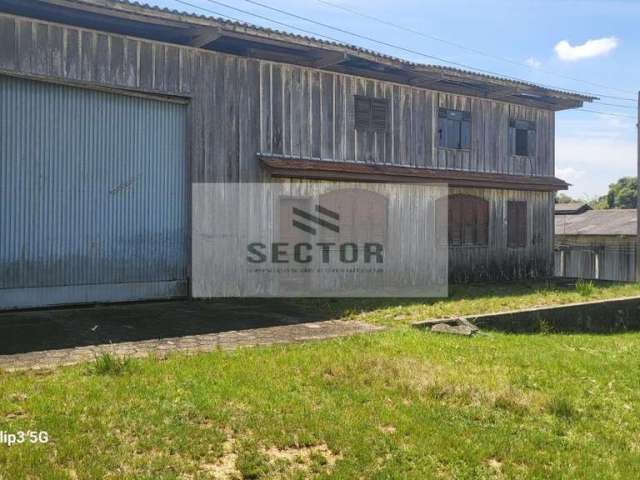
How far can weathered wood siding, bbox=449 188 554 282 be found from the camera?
15.7m

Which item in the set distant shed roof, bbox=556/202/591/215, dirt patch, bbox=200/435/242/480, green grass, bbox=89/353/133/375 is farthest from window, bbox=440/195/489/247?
distant shed roof, bbox=556/202/591/215

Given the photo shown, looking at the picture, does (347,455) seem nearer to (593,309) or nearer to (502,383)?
(502,383)

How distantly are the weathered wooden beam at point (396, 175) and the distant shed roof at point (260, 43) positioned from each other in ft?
7.11

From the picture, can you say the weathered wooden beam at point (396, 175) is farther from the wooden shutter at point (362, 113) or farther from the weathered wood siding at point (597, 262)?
the weathered wood siding at point (597, 262)

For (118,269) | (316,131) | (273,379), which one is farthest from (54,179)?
(273,379)

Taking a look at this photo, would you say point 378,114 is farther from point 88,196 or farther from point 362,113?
point 88,196

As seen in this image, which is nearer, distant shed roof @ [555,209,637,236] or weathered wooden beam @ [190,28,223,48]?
weathered wooden beam @ [190,28,223,48]

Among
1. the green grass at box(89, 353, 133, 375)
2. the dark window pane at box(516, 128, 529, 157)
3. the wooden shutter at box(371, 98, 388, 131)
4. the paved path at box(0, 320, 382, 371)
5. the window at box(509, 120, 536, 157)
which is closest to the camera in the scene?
the green grass at box(89, 353, 133, 375)

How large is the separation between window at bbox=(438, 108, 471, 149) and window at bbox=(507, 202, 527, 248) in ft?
7.58

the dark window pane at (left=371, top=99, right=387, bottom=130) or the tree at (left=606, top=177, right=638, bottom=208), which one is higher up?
the tree at (left=606, top=177, right=638, bottom=208)

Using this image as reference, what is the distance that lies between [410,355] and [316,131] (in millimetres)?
7219

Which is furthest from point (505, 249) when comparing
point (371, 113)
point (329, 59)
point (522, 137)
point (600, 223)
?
point (600, 223)

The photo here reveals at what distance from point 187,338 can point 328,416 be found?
349cm

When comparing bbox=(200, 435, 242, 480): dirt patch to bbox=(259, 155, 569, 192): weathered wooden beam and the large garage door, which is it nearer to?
the large garage door
